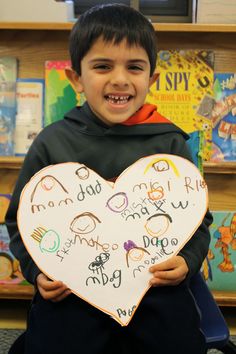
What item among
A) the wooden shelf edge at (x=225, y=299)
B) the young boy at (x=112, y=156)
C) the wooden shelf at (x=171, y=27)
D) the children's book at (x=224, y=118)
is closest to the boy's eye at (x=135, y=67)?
the young boy at (x=112, y=156)

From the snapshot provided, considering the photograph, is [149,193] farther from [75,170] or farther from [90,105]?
[90,105]

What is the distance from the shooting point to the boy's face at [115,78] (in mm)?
888

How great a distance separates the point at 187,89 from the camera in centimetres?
157

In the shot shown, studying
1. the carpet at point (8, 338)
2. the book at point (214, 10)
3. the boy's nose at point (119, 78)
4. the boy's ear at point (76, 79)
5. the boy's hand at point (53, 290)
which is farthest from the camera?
the book at point (214, 10)

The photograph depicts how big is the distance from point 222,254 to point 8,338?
2.52 feet

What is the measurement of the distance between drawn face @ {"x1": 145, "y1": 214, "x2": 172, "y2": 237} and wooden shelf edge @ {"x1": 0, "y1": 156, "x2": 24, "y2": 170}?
0.86 m

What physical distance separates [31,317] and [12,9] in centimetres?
145

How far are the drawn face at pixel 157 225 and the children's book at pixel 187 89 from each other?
784 millimetres

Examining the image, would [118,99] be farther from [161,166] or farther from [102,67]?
[161,166]

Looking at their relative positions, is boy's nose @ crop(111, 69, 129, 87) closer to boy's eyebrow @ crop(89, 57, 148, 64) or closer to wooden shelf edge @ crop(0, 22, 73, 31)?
boy's eyebrow @ crop(89, 57, 148, 64)

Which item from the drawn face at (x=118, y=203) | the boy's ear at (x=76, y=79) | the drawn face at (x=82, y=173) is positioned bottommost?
the drawn face at (x=118, y=203)

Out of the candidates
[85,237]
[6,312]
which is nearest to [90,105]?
[85,237]

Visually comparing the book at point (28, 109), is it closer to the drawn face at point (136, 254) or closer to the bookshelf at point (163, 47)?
the bookshelf at point (163, 47)

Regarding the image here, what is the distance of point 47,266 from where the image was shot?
79 cm
